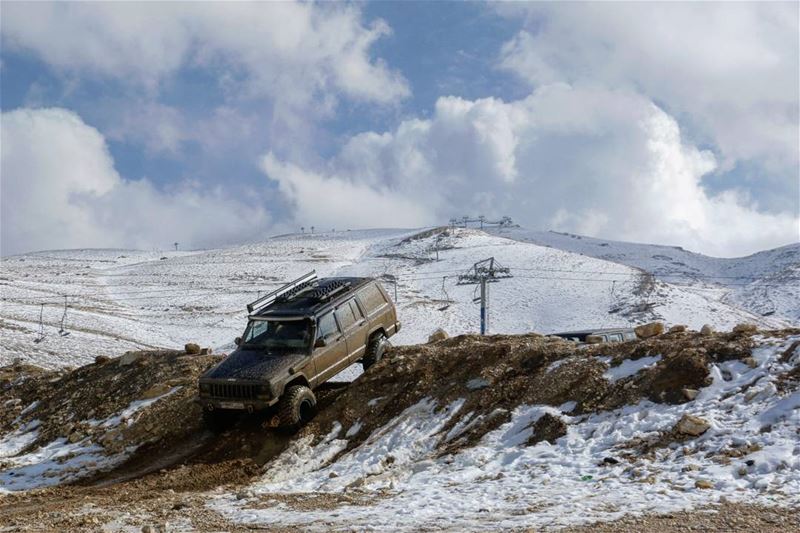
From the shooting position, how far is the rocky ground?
9.36 metres

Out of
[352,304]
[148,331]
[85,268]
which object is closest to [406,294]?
[148,331]

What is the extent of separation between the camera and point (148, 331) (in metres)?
48.8

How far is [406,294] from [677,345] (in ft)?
183

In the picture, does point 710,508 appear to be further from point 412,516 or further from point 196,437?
point 196,437

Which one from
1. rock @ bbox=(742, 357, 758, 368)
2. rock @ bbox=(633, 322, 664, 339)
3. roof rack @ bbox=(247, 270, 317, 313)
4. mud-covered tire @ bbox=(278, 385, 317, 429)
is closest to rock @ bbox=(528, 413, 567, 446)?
rock @ bbox=(742, 357, 758, 368)

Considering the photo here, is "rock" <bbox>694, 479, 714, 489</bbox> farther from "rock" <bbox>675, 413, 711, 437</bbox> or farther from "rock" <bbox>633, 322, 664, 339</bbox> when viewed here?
"rock" <bbox>633, 322, 664, 339</bbox>

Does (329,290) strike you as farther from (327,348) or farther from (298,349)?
(298,349)

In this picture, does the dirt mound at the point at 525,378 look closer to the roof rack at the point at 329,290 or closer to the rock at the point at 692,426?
the rock at the point at 692,426

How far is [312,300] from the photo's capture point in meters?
15.0

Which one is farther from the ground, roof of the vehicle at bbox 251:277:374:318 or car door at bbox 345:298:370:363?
roof of the vehicle at bbox 251:277:374:318

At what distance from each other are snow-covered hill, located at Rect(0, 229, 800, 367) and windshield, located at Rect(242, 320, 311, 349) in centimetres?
2349

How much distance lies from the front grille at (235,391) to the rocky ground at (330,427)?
97 cm

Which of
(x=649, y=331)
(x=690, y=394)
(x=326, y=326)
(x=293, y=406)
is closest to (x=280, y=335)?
(x=326, y=326)

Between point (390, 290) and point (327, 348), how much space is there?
55.8 metres
